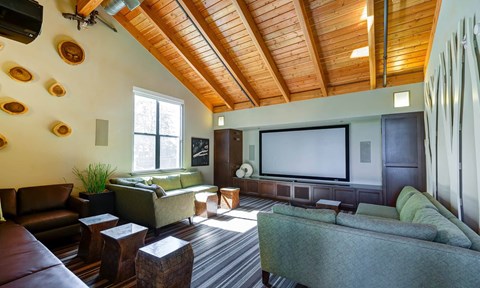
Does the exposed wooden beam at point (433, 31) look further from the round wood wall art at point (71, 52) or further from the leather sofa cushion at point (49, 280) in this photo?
the round wood wall art at point (71, 52)

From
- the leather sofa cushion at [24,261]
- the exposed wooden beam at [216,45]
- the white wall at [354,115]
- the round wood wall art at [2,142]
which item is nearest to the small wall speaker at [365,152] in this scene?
the white wall at [354,115]

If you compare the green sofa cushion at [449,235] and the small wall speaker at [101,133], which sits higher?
the small wall speaker at [101,133]

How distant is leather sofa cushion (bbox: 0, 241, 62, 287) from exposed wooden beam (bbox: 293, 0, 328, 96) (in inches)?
171

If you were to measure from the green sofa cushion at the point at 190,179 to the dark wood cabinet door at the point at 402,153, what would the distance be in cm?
452

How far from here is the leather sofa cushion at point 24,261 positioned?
1.40 meters

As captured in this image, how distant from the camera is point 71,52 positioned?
12.5ft

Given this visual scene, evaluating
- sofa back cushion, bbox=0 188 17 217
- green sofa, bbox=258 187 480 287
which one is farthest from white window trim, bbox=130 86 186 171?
green sofa, bbox=258 187 480 287

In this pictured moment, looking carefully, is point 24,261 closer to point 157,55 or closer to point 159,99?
point 159,99

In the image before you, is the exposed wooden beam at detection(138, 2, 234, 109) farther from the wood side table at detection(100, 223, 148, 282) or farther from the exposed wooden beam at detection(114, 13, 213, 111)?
the wood side table at detection(100, 223, 148, 282)

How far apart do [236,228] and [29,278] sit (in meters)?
2.78

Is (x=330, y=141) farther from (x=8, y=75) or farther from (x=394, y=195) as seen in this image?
(x=8, y=75)

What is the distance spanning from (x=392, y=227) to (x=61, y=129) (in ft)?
16.3

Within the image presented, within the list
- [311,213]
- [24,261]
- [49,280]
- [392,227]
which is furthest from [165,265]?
[392,227]

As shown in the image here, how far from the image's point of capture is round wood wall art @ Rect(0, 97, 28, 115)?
311cm
